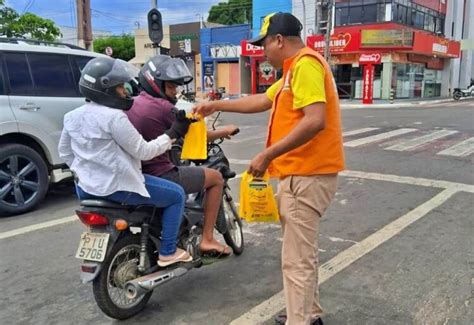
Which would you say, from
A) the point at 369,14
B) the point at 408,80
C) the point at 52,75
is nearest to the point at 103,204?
the point at 52,75

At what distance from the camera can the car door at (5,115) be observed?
237 inches

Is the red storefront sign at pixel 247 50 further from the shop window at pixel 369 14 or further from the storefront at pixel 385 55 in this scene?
the shop window at pixel 369 14

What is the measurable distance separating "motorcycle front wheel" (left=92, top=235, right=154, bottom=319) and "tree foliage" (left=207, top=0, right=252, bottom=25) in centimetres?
6625

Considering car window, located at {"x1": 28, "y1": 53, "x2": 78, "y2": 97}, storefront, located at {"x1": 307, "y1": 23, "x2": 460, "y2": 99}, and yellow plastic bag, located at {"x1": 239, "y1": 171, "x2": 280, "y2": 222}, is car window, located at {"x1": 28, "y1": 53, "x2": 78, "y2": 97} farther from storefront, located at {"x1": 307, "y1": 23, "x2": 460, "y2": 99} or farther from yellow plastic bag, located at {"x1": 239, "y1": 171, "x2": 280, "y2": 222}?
storefront, located at {"x1": 307, "y1": 23, "x2": 460, "y2": 99}

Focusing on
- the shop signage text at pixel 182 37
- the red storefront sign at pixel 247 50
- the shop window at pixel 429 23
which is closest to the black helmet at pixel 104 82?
the red storefront sign at pixel 247 50

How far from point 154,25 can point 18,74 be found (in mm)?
6998

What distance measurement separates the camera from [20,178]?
246 inches

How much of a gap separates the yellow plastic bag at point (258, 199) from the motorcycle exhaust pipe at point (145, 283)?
81 cm

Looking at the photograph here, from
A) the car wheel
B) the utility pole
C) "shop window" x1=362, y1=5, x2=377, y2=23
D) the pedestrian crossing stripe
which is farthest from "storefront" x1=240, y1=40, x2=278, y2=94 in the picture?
the car wheel

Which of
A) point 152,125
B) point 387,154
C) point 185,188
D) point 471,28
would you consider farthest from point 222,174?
point 471,28

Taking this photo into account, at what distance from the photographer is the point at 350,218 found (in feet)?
19.2

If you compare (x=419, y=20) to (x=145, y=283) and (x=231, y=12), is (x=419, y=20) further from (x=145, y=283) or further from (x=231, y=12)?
(x=231, y=12)

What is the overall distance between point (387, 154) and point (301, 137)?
781 cm

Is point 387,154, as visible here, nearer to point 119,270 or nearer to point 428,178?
point 428,178
